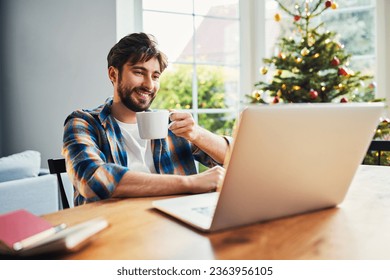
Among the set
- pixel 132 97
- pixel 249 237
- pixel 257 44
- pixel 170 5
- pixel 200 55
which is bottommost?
pixel 249 237

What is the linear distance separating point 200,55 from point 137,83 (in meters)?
Answer: 2.21

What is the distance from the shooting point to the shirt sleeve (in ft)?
3.22

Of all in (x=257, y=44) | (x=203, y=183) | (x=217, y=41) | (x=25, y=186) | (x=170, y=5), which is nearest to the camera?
(x=203, y=183)

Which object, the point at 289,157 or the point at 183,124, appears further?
the point at 183,124

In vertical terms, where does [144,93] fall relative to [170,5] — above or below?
below

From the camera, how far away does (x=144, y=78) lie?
4.58ft

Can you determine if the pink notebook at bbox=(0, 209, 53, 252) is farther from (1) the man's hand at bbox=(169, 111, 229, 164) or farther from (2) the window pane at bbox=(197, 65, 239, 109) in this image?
(2) the window pane at bbox=(197, 65, 239, 109)

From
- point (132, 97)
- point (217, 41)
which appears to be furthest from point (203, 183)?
point (217, 41)

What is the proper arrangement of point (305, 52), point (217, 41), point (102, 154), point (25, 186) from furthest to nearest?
point (217, 41), point (305, 52), point (25, 186), point (102, 154)

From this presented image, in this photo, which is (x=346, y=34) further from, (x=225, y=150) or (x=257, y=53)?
(x=225, y=150)

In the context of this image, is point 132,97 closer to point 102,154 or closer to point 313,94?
point 102,154

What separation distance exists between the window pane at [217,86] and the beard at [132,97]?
2.14m

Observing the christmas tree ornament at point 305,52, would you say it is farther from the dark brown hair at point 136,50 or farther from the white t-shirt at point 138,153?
the white t-shirt at point 138,153

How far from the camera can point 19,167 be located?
2.26 meters
